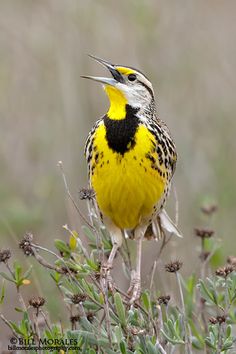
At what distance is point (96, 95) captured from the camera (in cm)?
445

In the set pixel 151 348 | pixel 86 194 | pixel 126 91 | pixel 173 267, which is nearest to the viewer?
pixel 151 348

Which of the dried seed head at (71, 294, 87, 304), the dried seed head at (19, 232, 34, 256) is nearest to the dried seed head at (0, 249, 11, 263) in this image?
the dried seed head at (19, 232, 34, 256)

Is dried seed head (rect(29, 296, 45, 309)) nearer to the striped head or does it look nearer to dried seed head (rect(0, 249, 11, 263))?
dried seed head (rect(0, 249, 11, 263))

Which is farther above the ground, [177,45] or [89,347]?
[177,45]

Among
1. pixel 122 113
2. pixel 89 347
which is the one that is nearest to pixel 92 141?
pixel 122 113

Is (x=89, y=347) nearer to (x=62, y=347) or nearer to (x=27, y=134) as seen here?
(x=62, y=347)

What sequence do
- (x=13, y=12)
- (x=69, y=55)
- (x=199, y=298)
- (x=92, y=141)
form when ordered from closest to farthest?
1. (x=199, y=298)
2. (x=92, y=141)
3. (x=69, y=55)
4. (x=13, y=12)

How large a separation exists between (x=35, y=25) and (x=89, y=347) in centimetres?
250

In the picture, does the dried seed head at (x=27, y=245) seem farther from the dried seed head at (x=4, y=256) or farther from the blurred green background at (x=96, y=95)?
the blurred green background at (x=96, y=95)

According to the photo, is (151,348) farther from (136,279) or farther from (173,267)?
(136,279)

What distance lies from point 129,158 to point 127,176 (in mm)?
55

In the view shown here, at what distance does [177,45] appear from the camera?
175 inches

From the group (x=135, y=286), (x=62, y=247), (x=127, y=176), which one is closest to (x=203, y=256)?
(x=135, y=286)

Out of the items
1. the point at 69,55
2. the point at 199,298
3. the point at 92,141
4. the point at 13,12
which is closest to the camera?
the point at 199,298
